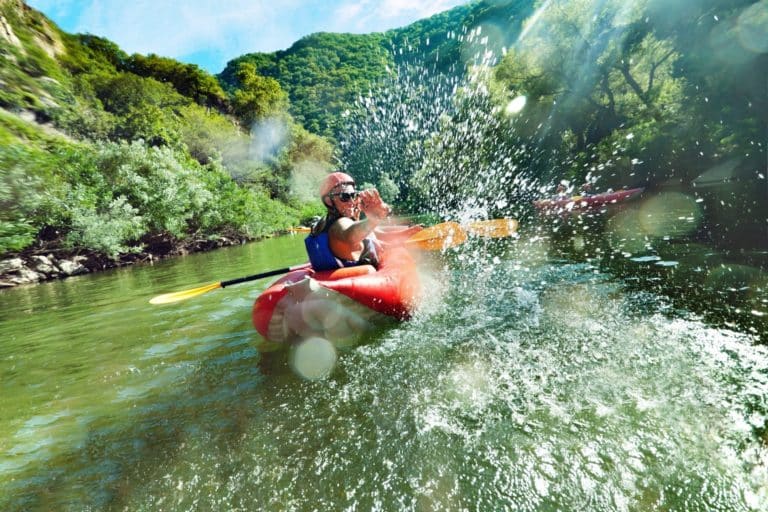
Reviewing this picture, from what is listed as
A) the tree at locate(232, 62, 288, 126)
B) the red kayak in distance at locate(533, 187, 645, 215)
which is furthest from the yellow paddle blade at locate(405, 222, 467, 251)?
the tree at locate(232, 62, 288, 126)

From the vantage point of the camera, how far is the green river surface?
179 centimetres

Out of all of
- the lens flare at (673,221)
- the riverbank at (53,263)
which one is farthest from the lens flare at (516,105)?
the riverbank at (53,263)

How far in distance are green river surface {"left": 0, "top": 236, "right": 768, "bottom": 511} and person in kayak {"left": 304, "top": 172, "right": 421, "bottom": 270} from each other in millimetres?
1054

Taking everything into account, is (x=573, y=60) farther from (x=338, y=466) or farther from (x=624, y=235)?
(x=338, y=466)

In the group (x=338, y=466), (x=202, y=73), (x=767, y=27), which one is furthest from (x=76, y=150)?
(x=202, y=73)

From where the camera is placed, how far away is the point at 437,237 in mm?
8547

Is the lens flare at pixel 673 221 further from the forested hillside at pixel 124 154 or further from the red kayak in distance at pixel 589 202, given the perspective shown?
the forested hillside at pixel 124 154

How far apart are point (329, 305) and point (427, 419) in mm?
1701

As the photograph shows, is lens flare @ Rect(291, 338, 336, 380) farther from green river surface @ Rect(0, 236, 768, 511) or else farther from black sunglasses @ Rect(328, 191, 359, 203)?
black sunglasses @ Rect(328, 191, 359, 203)

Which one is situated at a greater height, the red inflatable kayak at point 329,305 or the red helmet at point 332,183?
the red helmet at point 332,183

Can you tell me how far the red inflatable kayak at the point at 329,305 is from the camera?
Answer: 3.69 m

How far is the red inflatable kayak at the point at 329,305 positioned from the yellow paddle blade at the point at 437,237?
337 cm

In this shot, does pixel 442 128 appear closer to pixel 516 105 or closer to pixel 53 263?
pixel 516 105

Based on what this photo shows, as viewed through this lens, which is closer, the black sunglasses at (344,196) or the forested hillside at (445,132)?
the black sunglasses at (344,196)
